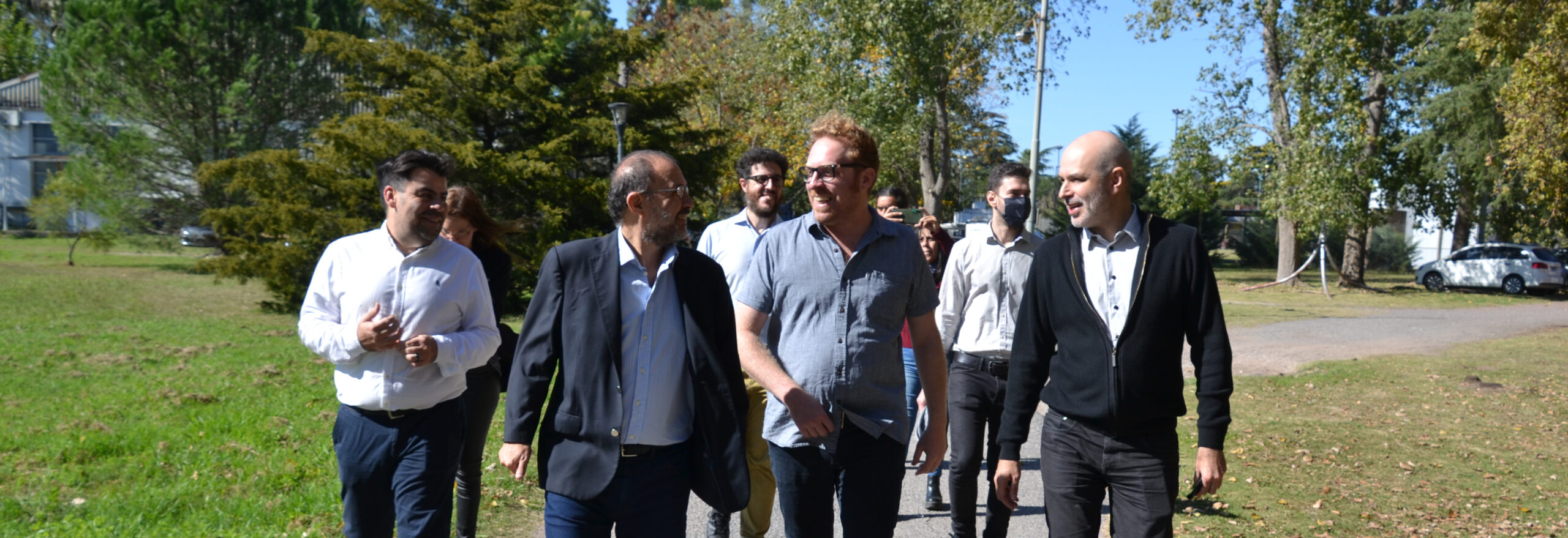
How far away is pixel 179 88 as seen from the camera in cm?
3194

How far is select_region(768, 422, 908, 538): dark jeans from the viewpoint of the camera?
3.48m

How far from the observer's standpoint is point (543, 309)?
3.18 m

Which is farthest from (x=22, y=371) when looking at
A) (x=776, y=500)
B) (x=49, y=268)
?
(x=49, y=268)

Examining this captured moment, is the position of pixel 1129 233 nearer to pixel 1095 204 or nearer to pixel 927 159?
pixel 1095 204

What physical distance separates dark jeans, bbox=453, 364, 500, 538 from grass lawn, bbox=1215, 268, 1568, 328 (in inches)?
718

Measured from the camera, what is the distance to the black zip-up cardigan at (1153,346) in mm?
3324

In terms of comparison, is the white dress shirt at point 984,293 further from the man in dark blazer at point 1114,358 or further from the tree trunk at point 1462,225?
the tree trunk at point 1462,225

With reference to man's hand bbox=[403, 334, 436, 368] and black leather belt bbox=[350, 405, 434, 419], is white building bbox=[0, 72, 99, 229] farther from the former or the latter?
man's hand bbox=[403, 334, 436, 368]

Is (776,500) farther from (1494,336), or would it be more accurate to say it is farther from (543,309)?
(1494,336)

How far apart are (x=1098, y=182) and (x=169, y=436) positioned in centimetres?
703

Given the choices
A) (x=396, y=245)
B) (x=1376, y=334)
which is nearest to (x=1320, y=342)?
(x=1376, y=334)

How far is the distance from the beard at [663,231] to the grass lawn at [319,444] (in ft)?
10.2

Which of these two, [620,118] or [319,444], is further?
[620,118]

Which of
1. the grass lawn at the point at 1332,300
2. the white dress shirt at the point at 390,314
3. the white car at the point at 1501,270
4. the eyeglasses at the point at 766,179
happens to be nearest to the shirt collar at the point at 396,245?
the white dress shirt at the point at 390,314
